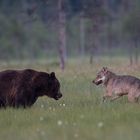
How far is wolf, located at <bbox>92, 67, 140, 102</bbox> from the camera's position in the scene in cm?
1319

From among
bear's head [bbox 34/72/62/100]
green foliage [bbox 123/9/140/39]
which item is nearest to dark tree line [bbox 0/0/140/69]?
green foliage [bbox 123/9/140/39]

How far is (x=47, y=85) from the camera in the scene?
44.9 feet

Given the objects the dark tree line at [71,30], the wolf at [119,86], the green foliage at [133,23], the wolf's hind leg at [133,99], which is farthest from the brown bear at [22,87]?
the green foliage at [133,23]

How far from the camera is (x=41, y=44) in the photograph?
81.4 metres

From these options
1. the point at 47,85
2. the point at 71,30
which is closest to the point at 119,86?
the point at 47,85

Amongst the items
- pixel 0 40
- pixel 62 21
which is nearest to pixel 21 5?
pixel 0 40

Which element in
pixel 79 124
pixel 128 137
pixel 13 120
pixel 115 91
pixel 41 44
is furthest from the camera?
pixel 41 44

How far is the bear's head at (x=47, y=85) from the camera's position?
1345 centimetres

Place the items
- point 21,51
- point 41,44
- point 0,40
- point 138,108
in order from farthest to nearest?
point 41,44 → point 21,51 → point 0,40 → point 138,108

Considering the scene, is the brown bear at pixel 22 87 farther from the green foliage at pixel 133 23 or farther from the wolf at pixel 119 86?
the green foliage at pixel 133 23

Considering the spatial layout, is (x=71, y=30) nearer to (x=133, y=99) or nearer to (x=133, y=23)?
(x=133, y=23)

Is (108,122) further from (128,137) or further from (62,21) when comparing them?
(62,21)

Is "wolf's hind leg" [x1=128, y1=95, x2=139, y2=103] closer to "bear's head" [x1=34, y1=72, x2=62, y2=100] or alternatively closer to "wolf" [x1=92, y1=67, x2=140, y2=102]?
"wolf" [x1=92, y1=67, x2=140, y2=102]

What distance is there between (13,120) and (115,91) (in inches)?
163
